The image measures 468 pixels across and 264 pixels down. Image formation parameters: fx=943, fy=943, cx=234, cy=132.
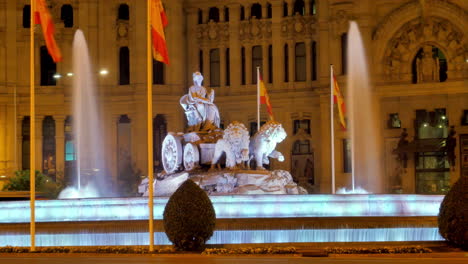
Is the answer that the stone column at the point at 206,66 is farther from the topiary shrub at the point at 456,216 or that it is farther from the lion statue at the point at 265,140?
the topiary shrub at the point at 456,216

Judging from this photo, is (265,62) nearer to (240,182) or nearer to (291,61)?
(291,61)

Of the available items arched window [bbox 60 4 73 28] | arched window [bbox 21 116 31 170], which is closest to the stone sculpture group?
arched window [bbox 21 116 31 170]

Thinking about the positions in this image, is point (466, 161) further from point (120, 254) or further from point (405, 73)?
point (120, 254)

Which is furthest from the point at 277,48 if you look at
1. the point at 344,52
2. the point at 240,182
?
the point at 240,182

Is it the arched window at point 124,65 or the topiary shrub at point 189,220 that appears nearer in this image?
the topiary shrub at point 189,220

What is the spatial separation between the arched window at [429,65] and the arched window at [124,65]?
21.3 metres

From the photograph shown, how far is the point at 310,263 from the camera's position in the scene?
19.2 m

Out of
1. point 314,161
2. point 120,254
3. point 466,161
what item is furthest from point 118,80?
point 120,254

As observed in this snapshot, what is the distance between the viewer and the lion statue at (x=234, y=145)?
3203 centimetres

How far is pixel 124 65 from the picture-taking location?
2810 inches

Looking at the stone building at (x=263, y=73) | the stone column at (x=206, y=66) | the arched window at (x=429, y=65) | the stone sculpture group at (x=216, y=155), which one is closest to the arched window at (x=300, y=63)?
the stone building at (x=263, y=73)

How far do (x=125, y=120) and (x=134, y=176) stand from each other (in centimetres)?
657

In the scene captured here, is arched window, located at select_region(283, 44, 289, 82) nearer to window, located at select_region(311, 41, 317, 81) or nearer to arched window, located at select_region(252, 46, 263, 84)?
arched window, located at select_region(252, 46, 263, 84)

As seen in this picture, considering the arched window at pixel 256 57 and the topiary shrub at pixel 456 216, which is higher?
the arched window at pixel 256 57
